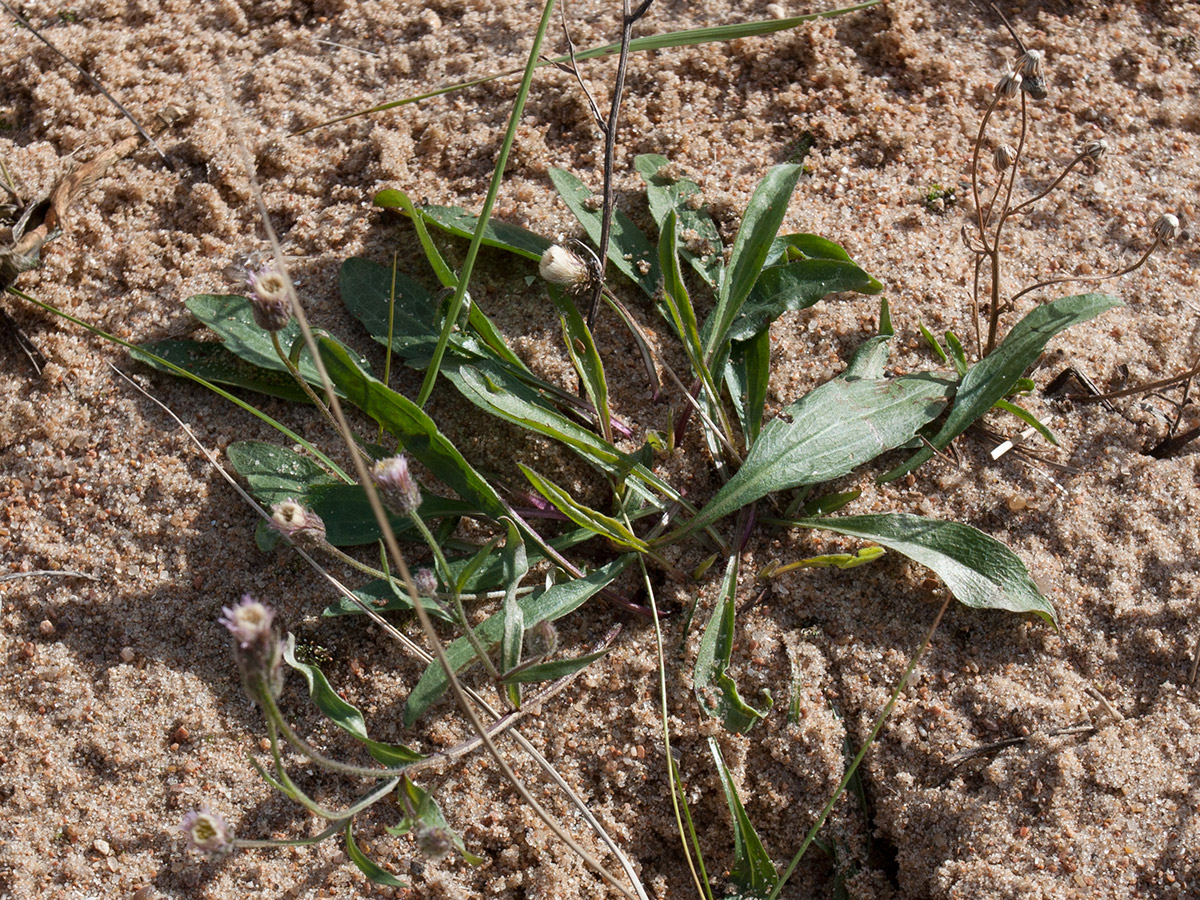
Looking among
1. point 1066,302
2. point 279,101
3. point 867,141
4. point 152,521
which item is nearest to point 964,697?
point 1066,302

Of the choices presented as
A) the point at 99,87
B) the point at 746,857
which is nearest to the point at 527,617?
the point at 746,857

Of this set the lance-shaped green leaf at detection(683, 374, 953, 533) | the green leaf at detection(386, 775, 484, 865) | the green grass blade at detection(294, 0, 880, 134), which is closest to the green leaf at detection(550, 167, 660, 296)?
the green grass blade at detection(294, 0, 880, 134)

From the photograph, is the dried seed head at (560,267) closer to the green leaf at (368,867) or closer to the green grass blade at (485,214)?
the green grass blade at (485,214)

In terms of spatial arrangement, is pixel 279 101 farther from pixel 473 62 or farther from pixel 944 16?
pixel 944 16

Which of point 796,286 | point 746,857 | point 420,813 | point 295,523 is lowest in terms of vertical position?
point 746,857

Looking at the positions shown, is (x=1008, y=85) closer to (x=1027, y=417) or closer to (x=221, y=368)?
(x=1027, y=417)
